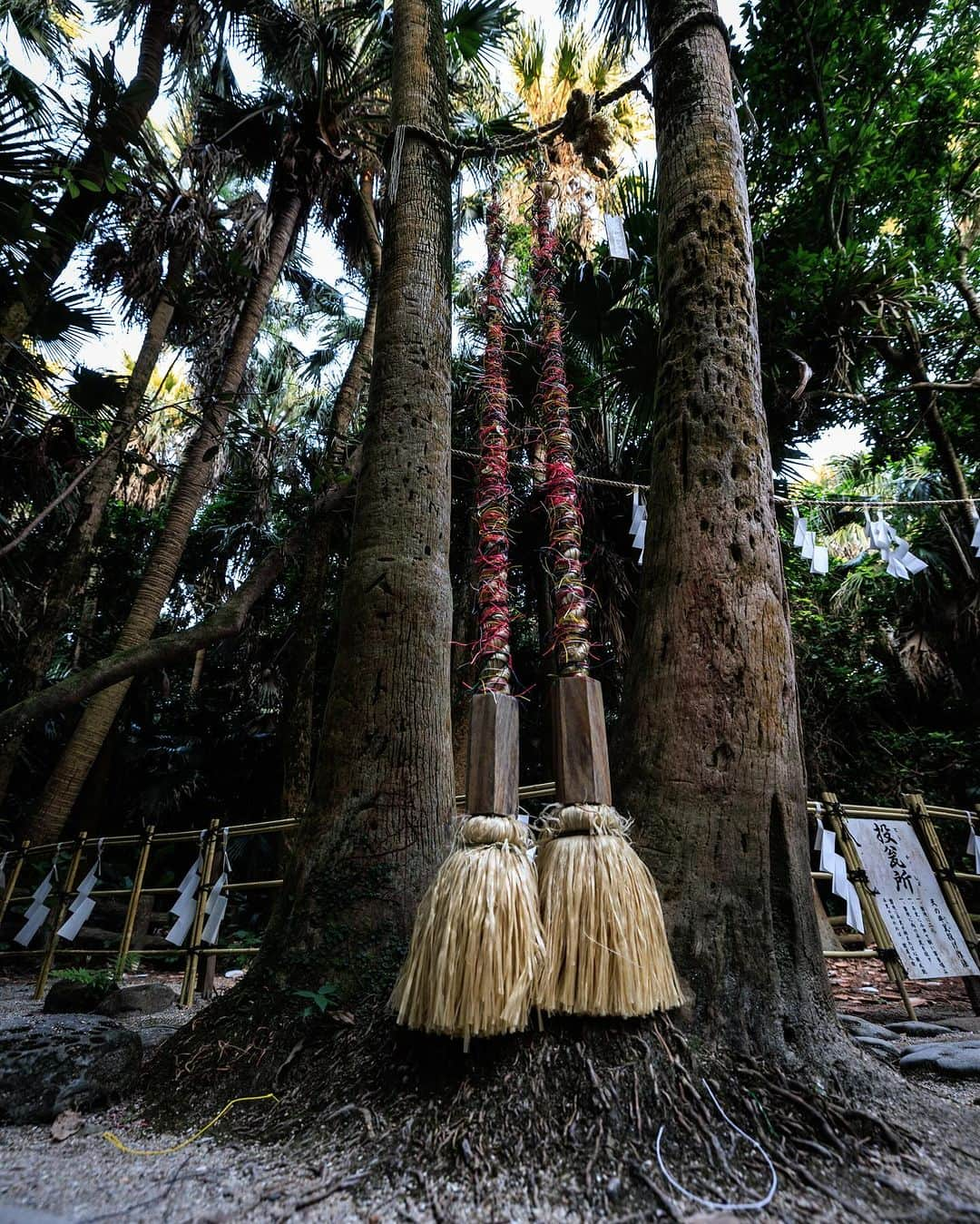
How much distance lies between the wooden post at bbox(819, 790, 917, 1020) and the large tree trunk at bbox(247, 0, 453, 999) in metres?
3.06

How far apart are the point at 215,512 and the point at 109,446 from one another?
6.79 metres

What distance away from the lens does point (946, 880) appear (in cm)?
407

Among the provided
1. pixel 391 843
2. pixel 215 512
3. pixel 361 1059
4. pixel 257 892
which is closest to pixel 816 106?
pixel 391 843

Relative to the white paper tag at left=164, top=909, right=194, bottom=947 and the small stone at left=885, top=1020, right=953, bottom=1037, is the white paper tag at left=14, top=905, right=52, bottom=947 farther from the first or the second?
the small stone at left=885, top=1020, right=953, bottom=1037

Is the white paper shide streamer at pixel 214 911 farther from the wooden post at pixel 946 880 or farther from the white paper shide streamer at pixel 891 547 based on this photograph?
the white paper shide streamer at pixel 891 547

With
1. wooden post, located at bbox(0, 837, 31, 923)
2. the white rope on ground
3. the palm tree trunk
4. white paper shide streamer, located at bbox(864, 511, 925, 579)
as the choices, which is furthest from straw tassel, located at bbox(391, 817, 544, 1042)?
wooden post, located at bbox(0, 837, 31, 923)

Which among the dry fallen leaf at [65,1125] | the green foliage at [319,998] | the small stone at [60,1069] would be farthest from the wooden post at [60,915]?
the green foliage at [319,998]

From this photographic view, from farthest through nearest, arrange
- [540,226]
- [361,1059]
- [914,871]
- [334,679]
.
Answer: [914,871] < [540,226] < [334,679] < [361,1059]

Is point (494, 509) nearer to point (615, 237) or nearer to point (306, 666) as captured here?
point (615, 237)

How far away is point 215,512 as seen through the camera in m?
10.6

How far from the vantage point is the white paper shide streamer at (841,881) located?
3.66 meters

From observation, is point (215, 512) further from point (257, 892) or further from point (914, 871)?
point (914, 871)

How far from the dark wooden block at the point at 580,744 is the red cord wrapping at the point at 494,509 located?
0.17 meters

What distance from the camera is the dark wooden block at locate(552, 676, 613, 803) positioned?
5.09 ft
